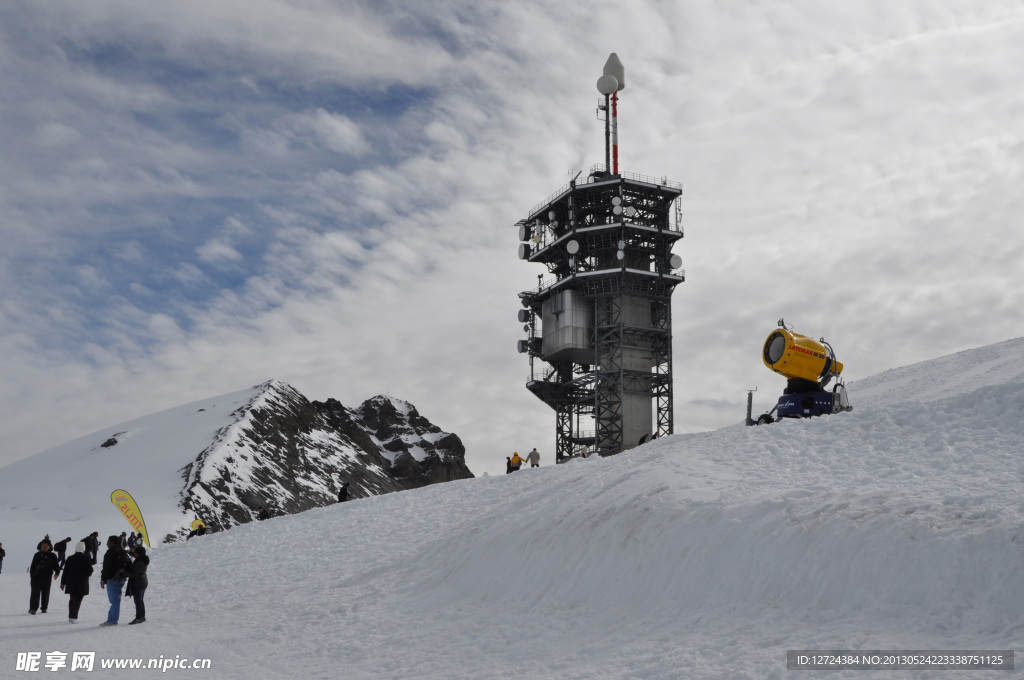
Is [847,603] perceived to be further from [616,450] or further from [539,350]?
A: [539,350]

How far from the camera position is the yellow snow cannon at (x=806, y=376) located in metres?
27.2

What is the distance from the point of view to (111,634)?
16250mm

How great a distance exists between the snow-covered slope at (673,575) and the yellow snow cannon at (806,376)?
2999 mm

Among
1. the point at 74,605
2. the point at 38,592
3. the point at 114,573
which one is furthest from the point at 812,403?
the point at 38,592

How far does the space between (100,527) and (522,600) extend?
4984 cm

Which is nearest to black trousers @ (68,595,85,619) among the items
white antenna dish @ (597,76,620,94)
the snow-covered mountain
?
the snow-covered mountain

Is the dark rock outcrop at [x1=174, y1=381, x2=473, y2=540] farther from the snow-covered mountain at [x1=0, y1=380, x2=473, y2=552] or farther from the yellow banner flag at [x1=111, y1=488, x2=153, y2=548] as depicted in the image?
the yellow banner flag at [x1=111, y1=488, x2=153, y2=548]

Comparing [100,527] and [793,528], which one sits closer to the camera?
[793,528]

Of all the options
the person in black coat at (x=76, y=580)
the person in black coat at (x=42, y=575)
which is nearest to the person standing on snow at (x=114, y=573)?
the person in black coat at (x=76, y=580)

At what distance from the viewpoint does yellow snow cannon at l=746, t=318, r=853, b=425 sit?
2716 centimetres

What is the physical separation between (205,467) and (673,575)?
71.5m

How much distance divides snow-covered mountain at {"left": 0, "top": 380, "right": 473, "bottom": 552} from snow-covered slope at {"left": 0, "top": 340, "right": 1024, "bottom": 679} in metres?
42.8

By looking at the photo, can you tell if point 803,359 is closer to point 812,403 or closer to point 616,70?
point 812,403

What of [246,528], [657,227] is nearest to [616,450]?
[657,227]
